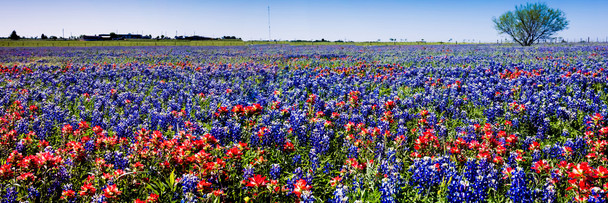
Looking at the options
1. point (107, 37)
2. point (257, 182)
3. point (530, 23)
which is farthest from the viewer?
point (107, 37)

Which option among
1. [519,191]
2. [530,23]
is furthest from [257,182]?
[530,23]

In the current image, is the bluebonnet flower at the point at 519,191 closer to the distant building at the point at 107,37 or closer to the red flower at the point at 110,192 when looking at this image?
the red flower at the point at 110,192

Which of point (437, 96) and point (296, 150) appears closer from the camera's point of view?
point (296, 150)

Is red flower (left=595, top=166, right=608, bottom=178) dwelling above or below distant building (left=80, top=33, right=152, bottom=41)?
below

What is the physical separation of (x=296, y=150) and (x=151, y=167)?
6.69 ft

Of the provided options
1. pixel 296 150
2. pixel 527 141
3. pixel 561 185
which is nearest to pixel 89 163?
pixel 296 150

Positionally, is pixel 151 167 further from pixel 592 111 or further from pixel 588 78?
pixel 588 78

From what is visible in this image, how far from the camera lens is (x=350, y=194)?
344 cm

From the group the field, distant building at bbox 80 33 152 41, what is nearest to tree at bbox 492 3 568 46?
the field

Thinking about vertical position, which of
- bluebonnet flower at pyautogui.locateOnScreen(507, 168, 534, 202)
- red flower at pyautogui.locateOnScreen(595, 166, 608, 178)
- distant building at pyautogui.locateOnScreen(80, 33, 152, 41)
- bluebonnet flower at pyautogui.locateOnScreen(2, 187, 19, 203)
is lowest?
bluebonnet flower at pyautogui.locateOnScreen(2, 187, 19, 203)

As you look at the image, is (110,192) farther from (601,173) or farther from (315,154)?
(601,173)

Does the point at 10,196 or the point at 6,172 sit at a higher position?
the point at 6,172

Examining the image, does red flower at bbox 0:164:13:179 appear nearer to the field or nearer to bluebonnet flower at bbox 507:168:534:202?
the field

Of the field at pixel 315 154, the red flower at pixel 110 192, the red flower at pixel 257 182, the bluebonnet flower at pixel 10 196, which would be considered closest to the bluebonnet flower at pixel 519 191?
the field at pixel 315 154
